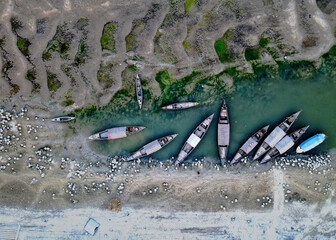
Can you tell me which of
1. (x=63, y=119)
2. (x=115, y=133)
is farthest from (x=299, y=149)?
(x=63, y=119)

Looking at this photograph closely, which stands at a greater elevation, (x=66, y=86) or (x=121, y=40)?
(x=121, y=40)

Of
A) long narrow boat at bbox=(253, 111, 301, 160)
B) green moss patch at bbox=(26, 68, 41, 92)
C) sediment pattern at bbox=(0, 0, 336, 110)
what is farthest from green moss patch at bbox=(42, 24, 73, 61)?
long narrow boat at bbox=(253, 111, 301, 160)

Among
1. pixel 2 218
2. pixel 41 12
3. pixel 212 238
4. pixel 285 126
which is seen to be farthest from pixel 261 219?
pixel 41 12

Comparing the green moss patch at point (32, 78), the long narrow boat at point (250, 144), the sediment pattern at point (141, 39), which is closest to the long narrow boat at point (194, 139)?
the long narrow boat at point (250, 144)

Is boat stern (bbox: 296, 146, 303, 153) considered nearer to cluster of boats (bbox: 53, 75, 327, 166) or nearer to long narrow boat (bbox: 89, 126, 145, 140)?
cluster of boats (bbox: 53, 75, 327, 166)

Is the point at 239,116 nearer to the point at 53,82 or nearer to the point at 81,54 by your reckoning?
the point at 81,54

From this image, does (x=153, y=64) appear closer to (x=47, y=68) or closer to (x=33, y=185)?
(x=47, y=68)
